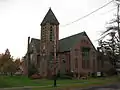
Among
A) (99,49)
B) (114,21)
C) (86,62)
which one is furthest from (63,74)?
(114,21)

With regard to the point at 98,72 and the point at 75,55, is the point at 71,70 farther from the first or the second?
the point at 98,72

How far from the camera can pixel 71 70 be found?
6269cm

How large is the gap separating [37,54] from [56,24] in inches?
418

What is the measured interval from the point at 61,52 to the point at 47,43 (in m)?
5.91

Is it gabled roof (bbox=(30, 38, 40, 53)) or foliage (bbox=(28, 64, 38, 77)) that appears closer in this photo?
foliage (bbox=(28, 64, 38, 77))

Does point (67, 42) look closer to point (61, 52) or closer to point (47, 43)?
point (61, 52)

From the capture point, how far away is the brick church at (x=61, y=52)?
63219mm

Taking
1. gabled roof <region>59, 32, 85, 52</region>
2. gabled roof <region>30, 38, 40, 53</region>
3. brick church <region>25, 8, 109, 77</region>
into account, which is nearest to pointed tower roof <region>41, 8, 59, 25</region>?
brick church <region>25, 8, 109, 77</region>

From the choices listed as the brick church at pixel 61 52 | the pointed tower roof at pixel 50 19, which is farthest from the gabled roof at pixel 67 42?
the pointed tower roof at pixel 50 19

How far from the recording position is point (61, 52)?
6700 centimetres

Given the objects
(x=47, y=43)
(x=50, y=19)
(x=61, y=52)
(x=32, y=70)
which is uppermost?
(x=50, y=19)

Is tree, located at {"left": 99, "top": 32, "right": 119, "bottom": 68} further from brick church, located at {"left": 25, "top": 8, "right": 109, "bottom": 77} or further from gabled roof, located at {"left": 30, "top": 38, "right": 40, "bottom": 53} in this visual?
gabled roof, located at {"left": 30, "top": 38, "right": 40, "bottom": 53}

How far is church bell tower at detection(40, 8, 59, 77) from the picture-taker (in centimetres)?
6302

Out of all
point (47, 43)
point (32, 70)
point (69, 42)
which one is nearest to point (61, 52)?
point (69, 42)
